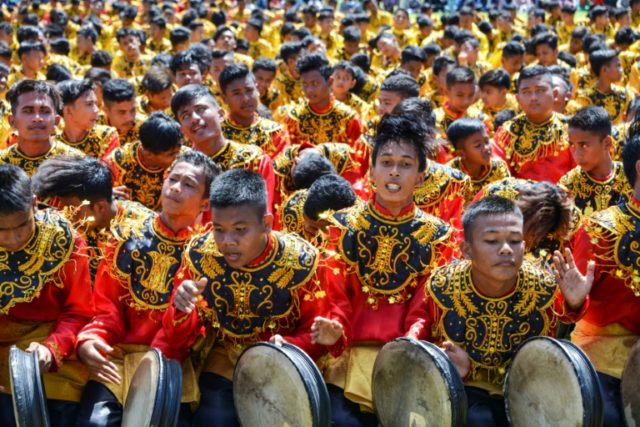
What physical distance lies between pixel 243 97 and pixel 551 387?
406 centimetres

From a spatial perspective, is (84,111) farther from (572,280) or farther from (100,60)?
(100,60)

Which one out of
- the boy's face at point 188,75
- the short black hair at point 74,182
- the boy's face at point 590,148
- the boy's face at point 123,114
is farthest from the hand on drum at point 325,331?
the boy's face at point 188,75

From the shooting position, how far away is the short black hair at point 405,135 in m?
Result: 4.50

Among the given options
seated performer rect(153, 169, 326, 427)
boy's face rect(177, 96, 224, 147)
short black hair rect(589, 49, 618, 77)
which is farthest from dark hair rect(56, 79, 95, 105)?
short black hair rect(589, 49, 618, 77)

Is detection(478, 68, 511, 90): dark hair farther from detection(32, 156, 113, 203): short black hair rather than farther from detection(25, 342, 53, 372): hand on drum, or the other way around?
detection(25, 342, 53, 372): hand on drum

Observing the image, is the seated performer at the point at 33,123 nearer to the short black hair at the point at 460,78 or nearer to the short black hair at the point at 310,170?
the short black hair at the point at 310,170

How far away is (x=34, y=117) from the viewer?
5.84 meters

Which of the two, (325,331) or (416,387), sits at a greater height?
(325,331)

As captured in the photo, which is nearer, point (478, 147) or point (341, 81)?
point (478, 147)

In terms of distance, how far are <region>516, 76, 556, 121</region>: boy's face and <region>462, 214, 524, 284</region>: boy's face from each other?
3385 millimetres

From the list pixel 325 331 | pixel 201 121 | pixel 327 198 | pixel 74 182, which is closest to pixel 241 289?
pixel 325 331

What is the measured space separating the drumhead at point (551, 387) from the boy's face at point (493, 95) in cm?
601

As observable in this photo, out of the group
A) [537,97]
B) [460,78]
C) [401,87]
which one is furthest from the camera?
[460,78]

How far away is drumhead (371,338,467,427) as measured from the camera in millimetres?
3525
